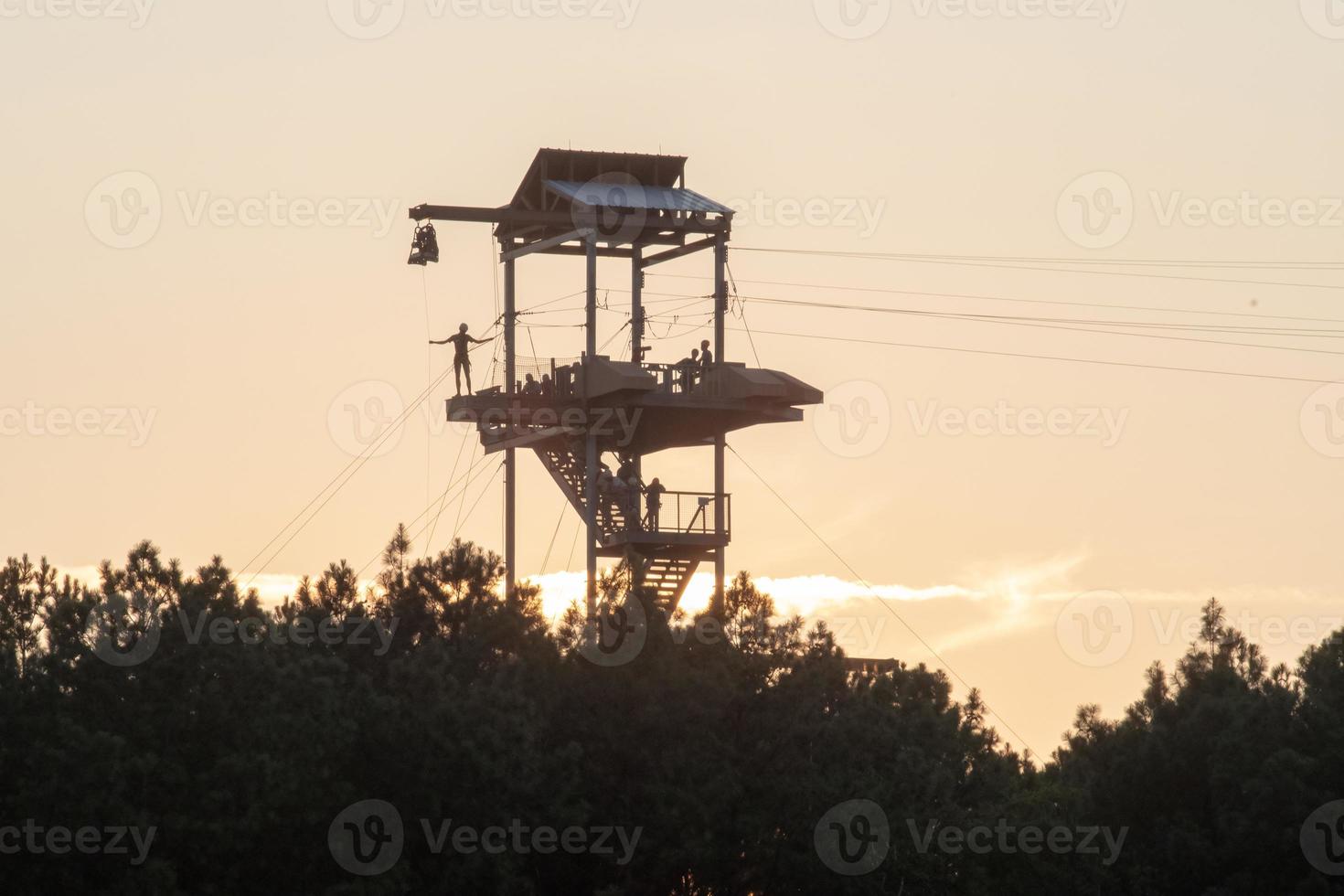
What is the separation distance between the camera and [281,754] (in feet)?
167

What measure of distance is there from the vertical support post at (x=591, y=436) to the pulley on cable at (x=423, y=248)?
3.46 metres

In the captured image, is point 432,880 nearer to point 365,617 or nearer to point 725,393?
point 365,617

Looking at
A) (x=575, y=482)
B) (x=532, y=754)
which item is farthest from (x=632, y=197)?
(x=532, y=754)

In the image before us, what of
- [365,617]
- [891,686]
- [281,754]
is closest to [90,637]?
[281,754]

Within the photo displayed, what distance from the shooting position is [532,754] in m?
53.9

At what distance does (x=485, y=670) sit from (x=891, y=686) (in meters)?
14.2

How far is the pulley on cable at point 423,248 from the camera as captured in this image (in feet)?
206

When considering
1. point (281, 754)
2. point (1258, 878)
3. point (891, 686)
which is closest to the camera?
point (281, 754)

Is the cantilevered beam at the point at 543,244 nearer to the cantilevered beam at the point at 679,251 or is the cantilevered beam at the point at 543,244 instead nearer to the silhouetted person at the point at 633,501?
the cantilevered beam at the point at 679,251

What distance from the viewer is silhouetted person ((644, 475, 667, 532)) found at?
63625mm

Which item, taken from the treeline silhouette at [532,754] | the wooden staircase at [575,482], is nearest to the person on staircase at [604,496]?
the wooden staircase at [575,482]

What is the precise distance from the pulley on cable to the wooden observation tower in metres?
0.18

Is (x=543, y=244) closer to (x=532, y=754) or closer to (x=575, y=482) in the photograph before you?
(x=575, y=482)

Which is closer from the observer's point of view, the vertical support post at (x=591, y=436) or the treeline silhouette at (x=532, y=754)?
the treeline silhouette at (x=532, y=754)
